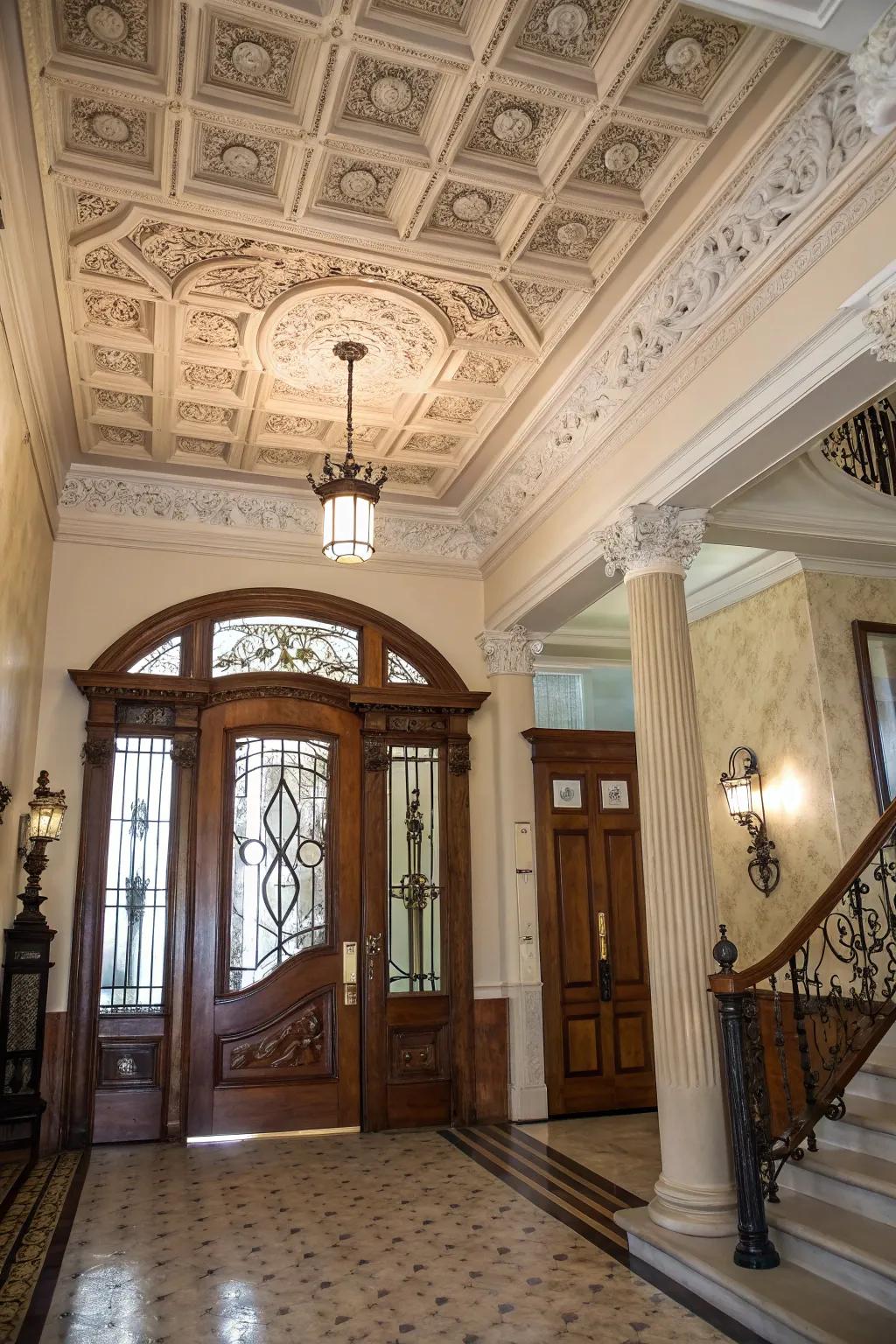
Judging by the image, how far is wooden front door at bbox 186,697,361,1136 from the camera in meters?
6.73

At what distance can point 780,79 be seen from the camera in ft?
12.8

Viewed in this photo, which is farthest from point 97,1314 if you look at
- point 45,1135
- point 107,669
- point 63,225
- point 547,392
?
point 547,392

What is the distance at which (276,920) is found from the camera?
7.00 m

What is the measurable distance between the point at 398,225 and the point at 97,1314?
4.97 meters

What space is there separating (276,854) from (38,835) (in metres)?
1.73

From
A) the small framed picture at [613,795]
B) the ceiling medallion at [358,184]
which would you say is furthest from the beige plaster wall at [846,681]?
the ceiling medallion at [358,184]

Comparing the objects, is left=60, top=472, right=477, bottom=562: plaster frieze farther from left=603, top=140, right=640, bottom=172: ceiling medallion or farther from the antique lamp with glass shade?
left=603, top=140, right=640, bottom=172: ceiling medallion

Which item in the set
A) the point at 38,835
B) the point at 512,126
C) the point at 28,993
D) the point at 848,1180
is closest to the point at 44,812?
the point at 38,835

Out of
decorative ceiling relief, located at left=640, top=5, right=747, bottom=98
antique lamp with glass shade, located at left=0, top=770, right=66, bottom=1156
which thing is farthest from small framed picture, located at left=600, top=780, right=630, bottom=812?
decorative ceiling relief, located at left=640, top=5, right=747, bottom=98

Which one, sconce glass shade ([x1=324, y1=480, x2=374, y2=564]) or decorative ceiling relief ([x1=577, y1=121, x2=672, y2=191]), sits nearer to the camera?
decorative ceiling relief ([x1=577, y1=121, x2=672, y2=191])

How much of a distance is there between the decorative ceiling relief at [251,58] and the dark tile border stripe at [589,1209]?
16.2 feet

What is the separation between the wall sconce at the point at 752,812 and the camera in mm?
7129

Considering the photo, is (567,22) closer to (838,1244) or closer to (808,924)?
(808,924)

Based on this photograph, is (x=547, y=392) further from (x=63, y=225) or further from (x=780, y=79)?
(x=63, y=225)
